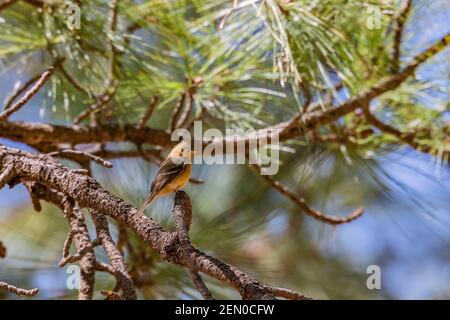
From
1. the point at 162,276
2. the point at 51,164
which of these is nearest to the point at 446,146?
the point at 162,276

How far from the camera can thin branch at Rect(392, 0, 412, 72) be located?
4.82ft

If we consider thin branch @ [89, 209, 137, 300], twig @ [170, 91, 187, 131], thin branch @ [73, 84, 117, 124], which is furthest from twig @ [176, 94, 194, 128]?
thin branch @ [89, 209, 137, 300]

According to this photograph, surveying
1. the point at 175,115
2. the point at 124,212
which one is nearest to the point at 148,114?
the point at 175,115

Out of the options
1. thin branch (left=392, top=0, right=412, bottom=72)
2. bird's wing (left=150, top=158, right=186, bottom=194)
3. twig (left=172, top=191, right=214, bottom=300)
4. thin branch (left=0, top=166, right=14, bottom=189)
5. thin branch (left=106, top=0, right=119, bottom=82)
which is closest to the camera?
twig (left=172, top=191, right=214, bottom=300)

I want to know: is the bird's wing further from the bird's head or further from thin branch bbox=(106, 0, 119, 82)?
thin branch bbox=(106, 0, 119, 82)

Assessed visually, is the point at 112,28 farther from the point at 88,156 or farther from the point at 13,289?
the point at 13,289

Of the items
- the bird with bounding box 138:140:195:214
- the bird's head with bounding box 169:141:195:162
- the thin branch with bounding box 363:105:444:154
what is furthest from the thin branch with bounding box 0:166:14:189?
the thin branch with bounding box 363:105:444:154

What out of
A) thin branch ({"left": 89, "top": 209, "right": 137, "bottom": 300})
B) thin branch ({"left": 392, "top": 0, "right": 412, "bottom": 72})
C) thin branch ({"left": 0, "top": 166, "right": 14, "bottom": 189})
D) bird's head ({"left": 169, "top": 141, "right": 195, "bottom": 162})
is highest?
thin branch ({"left": 392, "top": 0, "right": 412, "bottom": 72})

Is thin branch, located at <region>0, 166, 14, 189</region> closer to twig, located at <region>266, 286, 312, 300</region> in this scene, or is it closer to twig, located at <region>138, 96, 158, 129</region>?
twig, located at <region>266, 286, 312, 300</region>

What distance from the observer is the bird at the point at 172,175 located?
122cm

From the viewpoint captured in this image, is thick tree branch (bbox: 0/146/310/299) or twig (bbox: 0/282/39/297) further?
twig (bbox: 0/282/39/297)

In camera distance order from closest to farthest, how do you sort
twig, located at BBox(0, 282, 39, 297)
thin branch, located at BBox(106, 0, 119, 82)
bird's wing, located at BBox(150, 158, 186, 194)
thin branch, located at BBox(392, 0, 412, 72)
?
twig, located at BBox(0, 282, 39, 297) < bird's wing, located at BBox(150, 158, 186, 194) < thin branch, located at BBox(392, 0, 412, 72) < thin branch, located at BBox(106, 0, 119, 82)

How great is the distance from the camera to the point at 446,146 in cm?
164

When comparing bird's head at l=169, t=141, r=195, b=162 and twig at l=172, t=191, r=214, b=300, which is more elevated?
bird's head at l=169, t=141, r=195, b=162
